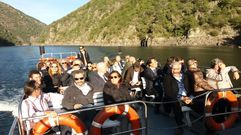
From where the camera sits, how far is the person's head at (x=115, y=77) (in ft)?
18.6

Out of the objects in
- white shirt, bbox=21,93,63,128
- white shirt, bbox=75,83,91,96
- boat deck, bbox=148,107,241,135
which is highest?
white shirt, bbox=75,83,91,96

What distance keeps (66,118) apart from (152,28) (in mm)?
89408

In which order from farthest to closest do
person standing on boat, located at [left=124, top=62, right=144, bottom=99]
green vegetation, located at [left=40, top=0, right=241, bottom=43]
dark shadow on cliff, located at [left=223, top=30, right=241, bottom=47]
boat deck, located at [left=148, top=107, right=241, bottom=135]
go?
green vegetation, located at [left=40, top=0, right=241, bottom=43], dark shadow on cliff, located at [left=223, top=30, right=241, bottom=47], person standing on boat, located at [left=124, top=62, right=144, bottom=99], boat deck, located at [left=148, top=107, right=241, bottom=135]

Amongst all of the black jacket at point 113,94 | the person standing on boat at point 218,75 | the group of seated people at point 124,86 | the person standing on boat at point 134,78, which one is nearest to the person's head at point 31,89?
the group of seated people at point 124,86

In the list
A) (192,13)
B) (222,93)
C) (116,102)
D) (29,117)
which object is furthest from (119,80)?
(192,13)

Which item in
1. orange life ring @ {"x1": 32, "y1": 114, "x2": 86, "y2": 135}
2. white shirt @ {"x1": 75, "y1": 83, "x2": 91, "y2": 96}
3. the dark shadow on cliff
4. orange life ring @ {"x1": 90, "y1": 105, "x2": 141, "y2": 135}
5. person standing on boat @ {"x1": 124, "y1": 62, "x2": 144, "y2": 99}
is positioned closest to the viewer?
orange life ring @ {"x1": 32, "y1": 114, "x2": 86, "y2": 135}

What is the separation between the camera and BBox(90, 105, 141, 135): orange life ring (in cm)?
540

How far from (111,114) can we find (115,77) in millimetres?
678

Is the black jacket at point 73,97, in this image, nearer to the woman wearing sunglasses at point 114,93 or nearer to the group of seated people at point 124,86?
the group of seated people at point 124,86

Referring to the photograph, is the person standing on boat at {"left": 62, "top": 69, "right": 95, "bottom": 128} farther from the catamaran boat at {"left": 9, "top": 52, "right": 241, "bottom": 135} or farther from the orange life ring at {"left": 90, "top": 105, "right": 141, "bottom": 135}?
the orange life ring at {"left": 90, "top": 105, "right": 141, "bottom": 135}

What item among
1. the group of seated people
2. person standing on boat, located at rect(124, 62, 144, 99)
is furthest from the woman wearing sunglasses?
person standing on boat, located at rect(124, 62, 144, 99)

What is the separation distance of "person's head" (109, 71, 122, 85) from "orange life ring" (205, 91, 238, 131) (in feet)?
6.34

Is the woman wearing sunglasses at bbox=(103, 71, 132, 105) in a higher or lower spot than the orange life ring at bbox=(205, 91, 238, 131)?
higher

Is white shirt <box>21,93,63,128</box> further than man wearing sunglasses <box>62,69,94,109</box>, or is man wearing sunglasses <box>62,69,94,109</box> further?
man wearing sunglasses <box>62,69,94,109</box>
